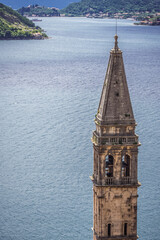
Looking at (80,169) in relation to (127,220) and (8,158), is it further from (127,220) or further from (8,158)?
(127,220)

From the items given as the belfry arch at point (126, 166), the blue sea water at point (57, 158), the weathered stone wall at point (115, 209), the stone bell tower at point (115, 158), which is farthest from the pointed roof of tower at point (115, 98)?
the blue sea water at point (57, 158)

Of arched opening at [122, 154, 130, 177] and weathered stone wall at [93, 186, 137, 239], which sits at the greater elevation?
arched opening at [122, 154, 130, 177]

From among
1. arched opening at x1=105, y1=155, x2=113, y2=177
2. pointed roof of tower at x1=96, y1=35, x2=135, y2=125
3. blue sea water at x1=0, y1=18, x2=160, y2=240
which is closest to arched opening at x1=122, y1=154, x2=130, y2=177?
arched opening at x1=105, y1=155, x2=113, y2=177

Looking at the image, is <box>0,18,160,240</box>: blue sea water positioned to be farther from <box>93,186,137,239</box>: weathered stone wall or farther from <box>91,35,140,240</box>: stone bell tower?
<box>91,35,140,240</box>: stone bell tower

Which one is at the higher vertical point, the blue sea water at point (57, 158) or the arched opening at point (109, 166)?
the arched opening at point (109, 166)

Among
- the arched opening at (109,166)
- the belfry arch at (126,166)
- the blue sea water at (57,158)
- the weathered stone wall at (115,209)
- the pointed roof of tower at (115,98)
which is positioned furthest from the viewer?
the blue sea water at (57,158)

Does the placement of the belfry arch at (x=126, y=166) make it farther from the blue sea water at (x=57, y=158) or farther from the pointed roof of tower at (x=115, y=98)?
the blue sea water at (x=57, y=158)

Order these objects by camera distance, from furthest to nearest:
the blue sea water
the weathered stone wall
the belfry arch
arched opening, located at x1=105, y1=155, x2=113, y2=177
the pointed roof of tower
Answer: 1. the blue sea water
2. arched opening, located at x1=105, y1=155, x2=113, y2=177
3. the belfry arch
4. the weathered stone wall
5. the pointed roof of tower

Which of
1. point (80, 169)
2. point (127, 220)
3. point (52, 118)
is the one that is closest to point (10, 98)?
point (52, 118)
